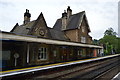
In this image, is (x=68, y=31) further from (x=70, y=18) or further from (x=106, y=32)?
(x=106, y=32)

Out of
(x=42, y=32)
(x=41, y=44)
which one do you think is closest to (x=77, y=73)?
(x=41, y=44)

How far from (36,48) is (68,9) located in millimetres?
19763

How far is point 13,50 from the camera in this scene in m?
13.0

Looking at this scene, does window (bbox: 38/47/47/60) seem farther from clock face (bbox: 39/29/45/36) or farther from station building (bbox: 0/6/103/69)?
clock face (bbox: 39/29/45/36)

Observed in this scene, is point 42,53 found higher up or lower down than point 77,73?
higher up

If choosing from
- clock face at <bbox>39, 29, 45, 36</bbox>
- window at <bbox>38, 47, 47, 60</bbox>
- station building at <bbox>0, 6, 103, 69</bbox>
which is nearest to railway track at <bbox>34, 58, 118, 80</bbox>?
station building at <bbox>0, 6, 103, 69</bbox>

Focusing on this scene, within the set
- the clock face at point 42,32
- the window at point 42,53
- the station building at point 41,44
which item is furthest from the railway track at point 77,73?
the clock face at point 42,32

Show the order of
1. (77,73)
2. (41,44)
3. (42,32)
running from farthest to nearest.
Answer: (42,32) → (41,44) → (77,73)

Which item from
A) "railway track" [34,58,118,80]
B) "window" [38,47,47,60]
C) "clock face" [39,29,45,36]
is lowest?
"railway track" [34,58,118,80]

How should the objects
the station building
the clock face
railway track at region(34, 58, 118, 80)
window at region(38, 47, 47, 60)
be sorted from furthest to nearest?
the clock face, window at region(38, 47, 47, 60), the station building, railway track at region(34, 58, 118, 80)

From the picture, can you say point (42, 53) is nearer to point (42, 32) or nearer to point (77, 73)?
point (42, 32)

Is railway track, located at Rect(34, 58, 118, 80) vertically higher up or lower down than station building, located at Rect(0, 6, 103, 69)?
lower down

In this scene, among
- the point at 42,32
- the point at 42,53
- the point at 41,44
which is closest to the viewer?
the point at 41,44

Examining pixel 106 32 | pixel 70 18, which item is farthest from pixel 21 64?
pixel 106 32
